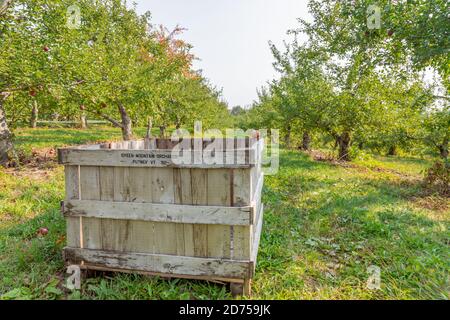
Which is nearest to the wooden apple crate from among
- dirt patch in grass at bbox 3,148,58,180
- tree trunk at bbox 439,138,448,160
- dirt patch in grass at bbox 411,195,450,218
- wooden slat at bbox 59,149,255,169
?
wooden slat at bbox 59,149,255,169

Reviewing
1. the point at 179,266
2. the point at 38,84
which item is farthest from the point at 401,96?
the point at 38,84

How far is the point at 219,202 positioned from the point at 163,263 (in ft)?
2.82

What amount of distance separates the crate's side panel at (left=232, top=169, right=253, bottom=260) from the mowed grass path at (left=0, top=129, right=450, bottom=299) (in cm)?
45

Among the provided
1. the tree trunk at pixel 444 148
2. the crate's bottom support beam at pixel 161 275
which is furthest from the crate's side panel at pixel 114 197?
the tree trunk at pixel 444 148

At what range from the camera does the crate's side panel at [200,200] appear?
103 inches

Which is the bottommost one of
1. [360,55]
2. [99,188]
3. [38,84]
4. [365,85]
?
[99,188]

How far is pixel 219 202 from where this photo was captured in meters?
2.63

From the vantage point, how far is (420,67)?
19.9 ft

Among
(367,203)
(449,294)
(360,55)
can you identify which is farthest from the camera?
(360,55)

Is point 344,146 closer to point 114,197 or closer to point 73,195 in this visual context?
point 114,197

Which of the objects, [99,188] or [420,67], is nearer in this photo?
[99,188]

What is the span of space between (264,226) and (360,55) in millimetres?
8165

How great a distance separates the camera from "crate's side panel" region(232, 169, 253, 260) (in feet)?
8.38
